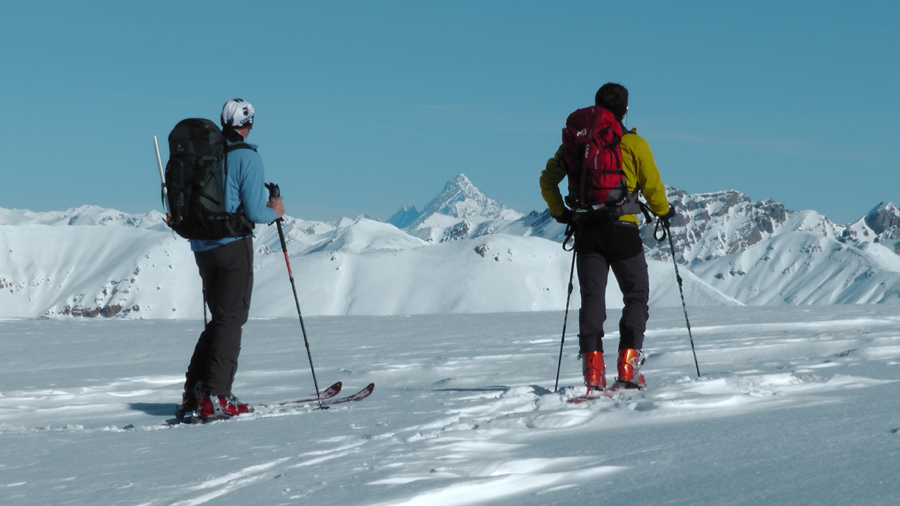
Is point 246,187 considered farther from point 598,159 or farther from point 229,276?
point 598,159

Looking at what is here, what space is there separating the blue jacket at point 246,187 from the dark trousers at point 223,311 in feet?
0.41

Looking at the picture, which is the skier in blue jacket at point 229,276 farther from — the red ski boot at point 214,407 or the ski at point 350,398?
the ski at point 350,398

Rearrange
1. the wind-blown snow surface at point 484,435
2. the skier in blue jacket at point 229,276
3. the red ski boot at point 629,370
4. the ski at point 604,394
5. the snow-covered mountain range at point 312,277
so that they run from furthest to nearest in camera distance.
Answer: the snow-covered mountain range at point 312,277 → the red ski boot at point 629,370 → the skier in blue jacket at point 229,276 → the ski at point 604,394 → the wind-blown snow surface at point 484,435

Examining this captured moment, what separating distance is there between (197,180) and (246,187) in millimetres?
340

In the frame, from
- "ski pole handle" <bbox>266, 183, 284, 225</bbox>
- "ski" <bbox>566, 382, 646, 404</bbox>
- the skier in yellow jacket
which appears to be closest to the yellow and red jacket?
the skier in yellow jacket

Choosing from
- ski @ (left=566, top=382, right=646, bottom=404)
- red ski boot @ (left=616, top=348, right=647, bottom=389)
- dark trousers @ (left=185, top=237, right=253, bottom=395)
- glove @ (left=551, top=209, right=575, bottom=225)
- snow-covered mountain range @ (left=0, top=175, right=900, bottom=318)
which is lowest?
ski @ (left=566, top=382, right=646, bottom=404)

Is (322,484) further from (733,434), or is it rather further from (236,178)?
(236,178)

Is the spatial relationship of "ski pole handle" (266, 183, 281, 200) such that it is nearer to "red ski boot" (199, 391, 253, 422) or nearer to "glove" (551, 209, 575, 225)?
"red ski boot" (199, 391, 253, 422)

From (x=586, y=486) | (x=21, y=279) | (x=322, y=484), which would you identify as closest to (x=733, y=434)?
(x=586, y=486)

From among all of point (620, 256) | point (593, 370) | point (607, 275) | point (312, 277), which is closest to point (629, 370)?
point (593, 370)

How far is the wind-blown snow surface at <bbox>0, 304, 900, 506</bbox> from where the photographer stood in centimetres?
294

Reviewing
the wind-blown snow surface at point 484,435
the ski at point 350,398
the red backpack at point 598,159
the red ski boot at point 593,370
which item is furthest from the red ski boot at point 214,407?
the red backpack at point 598,159

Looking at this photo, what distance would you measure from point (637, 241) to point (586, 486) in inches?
132

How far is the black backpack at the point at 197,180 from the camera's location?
18.4ft
